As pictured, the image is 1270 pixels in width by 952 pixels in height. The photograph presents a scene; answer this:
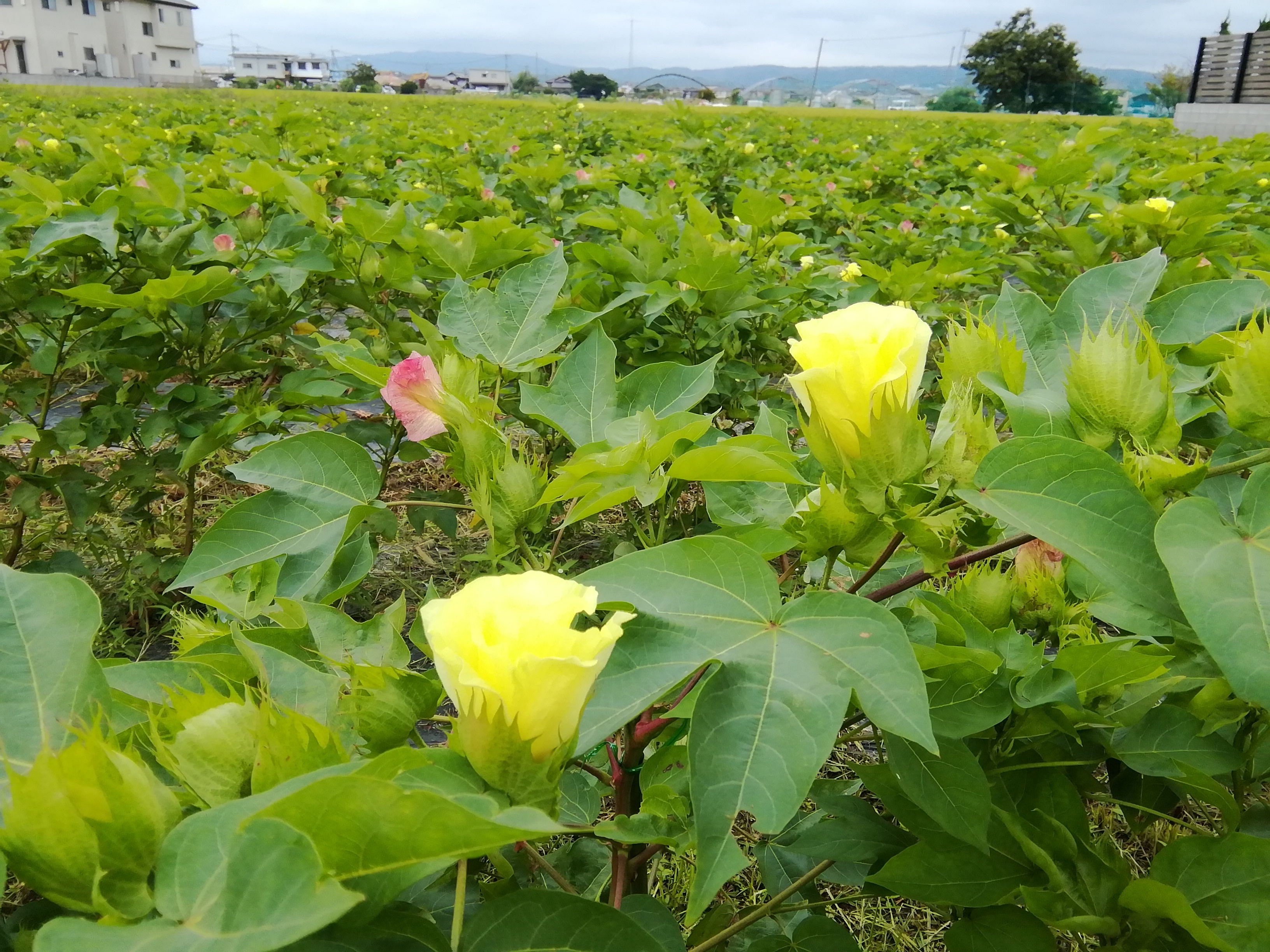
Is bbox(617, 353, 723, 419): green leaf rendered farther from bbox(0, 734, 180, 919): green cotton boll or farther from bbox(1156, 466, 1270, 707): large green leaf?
bbox(0, 734, 180, 919): green cotton boll

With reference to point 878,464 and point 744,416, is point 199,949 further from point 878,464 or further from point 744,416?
point 744,416

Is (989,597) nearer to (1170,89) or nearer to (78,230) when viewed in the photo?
(78,230)

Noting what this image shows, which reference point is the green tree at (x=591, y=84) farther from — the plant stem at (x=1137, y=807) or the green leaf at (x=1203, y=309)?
the plant stem at (x=1137, y=807)

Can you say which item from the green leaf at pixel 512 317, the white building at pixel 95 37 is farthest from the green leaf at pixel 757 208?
the white building at pixel 95 37

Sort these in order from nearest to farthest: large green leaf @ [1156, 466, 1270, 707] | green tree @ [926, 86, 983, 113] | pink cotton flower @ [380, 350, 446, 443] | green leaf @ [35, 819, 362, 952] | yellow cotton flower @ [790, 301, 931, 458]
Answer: green leaf @ [35, 819, 362, 952] → large green leaf @ [1156, 466, 1270, 707] → yellow cotton flower @ [790, 301, 931, 458] → pink cotton flower @ [380, 350, 446, 443] → green tree @ [926, 86, 983, 113]

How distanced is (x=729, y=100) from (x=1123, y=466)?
71.3 feet

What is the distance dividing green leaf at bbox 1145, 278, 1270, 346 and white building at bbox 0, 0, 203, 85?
1926 inches

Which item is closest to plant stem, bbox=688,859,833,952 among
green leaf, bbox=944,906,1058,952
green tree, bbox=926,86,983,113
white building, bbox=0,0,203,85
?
green leaf, bbox=944,906,1058,952

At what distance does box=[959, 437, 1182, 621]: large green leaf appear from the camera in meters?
0.54

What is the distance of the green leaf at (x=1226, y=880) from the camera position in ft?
2.14

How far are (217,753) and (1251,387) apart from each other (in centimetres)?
72

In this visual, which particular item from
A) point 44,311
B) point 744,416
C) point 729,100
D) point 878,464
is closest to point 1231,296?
point 878,464

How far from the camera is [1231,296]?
87 centimetres

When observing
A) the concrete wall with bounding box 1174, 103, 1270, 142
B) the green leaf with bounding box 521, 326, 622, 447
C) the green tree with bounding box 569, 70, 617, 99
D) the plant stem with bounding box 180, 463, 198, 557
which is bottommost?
the plant stem with bounding box 180, 463, 198, 557
